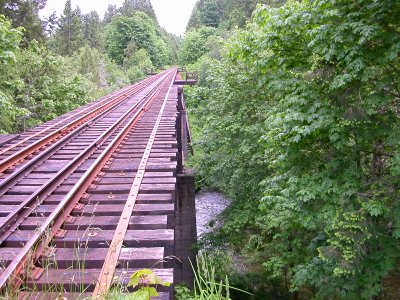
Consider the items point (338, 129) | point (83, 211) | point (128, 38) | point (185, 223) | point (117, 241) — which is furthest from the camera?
point (128, 38)

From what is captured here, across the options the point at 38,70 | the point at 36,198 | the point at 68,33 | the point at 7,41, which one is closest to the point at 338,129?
the point at 36,198

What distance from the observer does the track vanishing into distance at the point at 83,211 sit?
9.22 ft

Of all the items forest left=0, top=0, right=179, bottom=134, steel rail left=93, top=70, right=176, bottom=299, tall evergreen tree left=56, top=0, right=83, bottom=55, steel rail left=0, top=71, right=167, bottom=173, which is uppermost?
tall evergreen tree left=56, top=0, right=83, bottom=55

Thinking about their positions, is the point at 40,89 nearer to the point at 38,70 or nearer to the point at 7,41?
the point at 38,70

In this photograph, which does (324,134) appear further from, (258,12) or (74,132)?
(74,132)

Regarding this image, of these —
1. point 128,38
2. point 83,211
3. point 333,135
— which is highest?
point 128,38

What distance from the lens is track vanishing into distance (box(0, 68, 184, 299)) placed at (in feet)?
9.22

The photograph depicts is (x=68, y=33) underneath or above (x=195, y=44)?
above

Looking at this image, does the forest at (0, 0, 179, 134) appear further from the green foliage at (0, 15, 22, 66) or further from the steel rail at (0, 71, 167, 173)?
the steel rail at (0, 71, 167, 173)

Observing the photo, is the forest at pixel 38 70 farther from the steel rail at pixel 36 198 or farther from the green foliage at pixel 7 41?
the steel rail at pixel 36 198

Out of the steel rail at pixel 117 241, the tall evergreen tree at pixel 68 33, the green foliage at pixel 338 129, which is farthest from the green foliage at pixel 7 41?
the tall evergreen tree at pixel 68 33

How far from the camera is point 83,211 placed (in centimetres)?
418

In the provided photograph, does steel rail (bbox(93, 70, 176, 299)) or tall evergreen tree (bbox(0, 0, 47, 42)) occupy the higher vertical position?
tall evergreen tree (bbox(0, 0, 47, 42))

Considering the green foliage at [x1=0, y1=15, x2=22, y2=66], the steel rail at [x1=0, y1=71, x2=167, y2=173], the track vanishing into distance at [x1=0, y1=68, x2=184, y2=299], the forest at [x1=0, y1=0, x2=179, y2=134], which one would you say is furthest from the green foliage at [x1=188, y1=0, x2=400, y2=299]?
the forest at [x1=0, y1=0, x2=179, y2=134]
